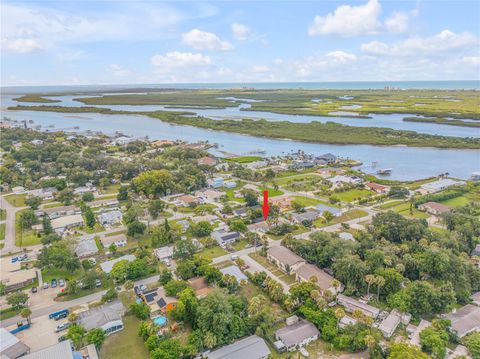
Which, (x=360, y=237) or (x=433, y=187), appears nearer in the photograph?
(x=360, y=237)

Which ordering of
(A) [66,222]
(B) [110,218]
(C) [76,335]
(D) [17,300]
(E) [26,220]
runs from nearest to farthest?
1. (C) [76,335]
2. (D) [17,300]
3. (E) [26,220]
4. (A) [66,222]
5. (B) [110,218]

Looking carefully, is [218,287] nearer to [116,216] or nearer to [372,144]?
[116,216]

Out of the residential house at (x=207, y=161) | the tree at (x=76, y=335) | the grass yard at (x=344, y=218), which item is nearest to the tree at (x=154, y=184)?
the residential house at (x=207, y=161)

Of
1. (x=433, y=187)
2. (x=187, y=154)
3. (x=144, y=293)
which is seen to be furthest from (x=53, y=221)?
(x=433, y=187)

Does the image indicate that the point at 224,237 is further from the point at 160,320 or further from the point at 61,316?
the point at 61,316

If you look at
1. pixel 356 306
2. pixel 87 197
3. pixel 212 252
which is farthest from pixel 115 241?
pixel 356 306

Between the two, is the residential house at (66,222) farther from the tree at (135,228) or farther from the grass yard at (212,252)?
the grass yard at (212,252)

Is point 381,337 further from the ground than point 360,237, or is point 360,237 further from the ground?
point 360,237

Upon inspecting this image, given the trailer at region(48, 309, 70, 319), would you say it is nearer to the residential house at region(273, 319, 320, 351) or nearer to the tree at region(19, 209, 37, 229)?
the residential house at region(273, 319, 320, 351)
